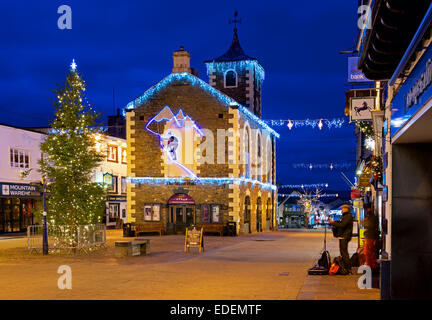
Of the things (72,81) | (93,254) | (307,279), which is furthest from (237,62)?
(307,279)

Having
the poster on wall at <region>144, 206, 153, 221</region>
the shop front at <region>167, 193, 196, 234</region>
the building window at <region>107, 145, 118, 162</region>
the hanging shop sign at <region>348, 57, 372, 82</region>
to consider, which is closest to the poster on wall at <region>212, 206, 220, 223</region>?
the shop front at <region>167, 193, 196, 234</region>

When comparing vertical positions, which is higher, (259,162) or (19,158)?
(19,158)

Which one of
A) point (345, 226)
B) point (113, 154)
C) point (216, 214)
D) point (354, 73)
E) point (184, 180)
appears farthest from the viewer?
point (113, 154)

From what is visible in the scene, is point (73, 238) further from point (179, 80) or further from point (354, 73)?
point (179, 80)

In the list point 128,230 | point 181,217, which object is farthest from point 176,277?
point 181,217

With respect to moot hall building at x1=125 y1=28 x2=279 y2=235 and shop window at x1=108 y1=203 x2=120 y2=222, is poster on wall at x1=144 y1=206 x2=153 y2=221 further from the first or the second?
shop window at x1=108 y1=203 x2=120 y2=222

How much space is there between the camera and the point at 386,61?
9.99 meters

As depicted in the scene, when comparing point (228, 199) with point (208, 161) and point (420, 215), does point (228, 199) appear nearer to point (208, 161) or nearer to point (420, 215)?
point (208, 161)

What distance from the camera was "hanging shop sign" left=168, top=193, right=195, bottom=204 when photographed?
107ft

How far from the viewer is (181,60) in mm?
33312

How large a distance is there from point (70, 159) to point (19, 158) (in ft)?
55.7

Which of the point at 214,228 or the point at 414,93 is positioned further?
the point at 214,228

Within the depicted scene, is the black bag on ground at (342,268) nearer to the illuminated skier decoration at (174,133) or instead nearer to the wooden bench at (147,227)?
the wooden bench at (147,227)
